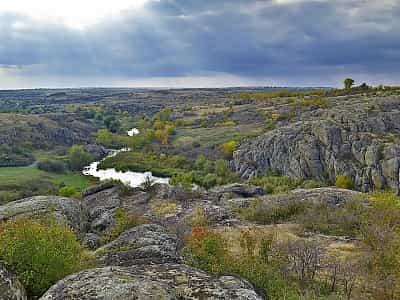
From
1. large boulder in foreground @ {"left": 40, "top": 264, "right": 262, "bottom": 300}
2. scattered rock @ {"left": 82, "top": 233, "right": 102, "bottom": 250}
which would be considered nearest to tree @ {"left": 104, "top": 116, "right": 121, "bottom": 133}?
scattered rock @ {"left": 82, "top": 233, "right": 102, "bottom": 250}

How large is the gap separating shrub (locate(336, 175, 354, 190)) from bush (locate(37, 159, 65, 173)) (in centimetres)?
5658

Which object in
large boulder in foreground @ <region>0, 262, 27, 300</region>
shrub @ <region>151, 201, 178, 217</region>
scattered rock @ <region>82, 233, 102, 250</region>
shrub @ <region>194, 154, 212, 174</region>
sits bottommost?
shrub @ <region>194, 154, 212, 174</region>

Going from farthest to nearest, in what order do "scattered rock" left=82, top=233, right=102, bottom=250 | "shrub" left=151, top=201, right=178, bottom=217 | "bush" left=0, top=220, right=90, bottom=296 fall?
1. "shrub" left=151, top=201, right=178, bottom=217
2. "scattered rock" left=82, top=233, right=102, bottom=250
3. "bush" left=0, top=220, right=90, bottom=296

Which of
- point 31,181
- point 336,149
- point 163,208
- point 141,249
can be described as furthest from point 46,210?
point 336,149

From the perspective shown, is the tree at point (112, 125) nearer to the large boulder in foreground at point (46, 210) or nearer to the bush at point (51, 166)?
the bush at point (51, 166)

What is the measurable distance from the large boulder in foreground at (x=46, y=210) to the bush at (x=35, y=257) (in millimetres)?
12185

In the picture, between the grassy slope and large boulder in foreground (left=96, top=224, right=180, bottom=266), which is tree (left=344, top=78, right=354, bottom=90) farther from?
large boulder in foreground (left=96, top=224, right=180, bottom=266)

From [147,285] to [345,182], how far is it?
2584 inches

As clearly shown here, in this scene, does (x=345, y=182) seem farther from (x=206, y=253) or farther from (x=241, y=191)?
(x=206, y=253)

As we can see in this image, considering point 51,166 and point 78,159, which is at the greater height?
point 78,159

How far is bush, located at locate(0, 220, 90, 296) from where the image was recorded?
10.6m

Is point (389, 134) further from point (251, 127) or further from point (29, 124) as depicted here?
point (29, 124)

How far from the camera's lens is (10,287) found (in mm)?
9305

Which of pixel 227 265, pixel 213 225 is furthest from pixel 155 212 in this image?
pixel 227 265
